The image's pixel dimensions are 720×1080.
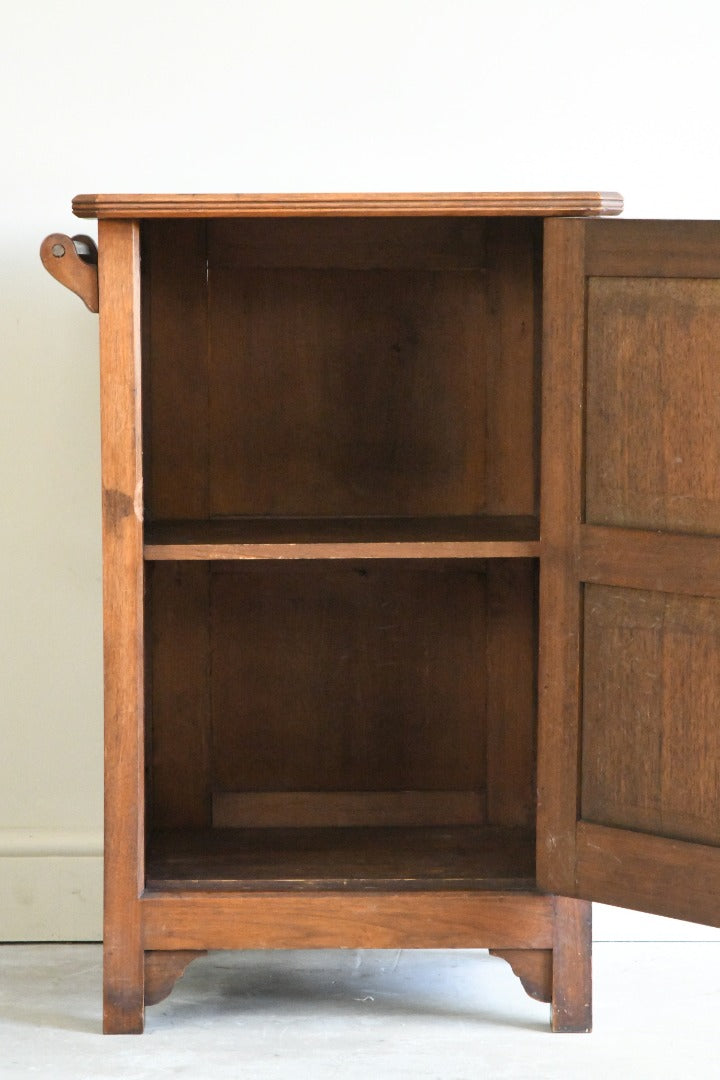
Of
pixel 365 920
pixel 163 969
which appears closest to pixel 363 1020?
pixel 365 920

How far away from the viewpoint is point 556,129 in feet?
8.62

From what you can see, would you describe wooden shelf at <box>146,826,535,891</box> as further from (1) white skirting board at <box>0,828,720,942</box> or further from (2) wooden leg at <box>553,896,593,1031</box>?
(1) white skirting board at <box>0,828,720,942</box>

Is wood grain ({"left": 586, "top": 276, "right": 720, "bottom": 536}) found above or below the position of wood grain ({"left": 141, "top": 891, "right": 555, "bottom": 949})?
above

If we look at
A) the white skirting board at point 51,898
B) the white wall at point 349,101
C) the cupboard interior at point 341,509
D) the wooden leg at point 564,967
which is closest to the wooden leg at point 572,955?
the wooden leg at point 564,967

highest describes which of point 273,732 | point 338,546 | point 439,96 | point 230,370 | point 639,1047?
point 439,96

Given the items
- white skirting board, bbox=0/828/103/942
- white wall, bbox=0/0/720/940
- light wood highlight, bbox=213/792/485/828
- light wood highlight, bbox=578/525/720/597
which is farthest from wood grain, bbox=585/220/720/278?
white skirting board, bbox=0/828/103/942

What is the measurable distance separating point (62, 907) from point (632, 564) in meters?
1.39

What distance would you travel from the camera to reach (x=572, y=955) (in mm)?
2160

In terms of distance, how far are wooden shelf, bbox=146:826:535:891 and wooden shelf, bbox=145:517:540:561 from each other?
1.76ft

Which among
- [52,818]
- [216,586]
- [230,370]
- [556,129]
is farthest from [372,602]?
[556,129]

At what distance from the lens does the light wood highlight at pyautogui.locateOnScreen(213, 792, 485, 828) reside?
261cm

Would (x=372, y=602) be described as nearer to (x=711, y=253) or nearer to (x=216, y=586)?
(x=216, y=586)

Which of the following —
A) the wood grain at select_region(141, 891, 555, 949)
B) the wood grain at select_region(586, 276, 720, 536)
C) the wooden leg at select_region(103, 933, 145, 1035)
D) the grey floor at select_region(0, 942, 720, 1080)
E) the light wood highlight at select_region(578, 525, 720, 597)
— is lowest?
the grey floor at select_region(0, 942, 720, 1080)

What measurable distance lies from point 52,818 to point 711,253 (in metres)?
1.69
